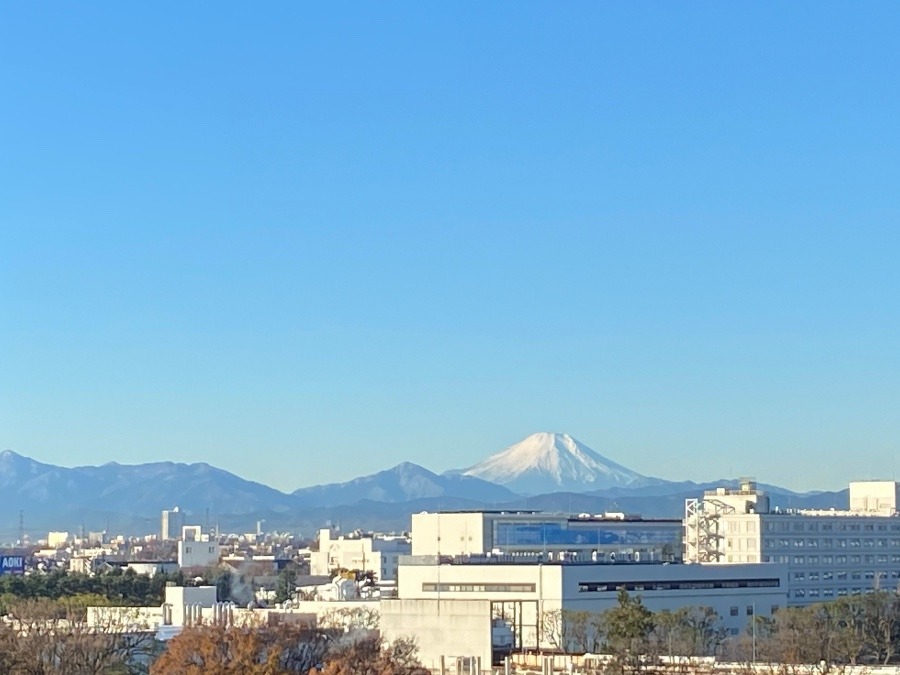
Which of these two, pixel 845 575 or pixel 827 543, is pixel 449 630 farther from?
→ pixel 845 575

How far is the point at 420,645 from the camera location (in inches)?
2179

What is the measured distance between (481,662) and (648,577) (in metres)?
21.7

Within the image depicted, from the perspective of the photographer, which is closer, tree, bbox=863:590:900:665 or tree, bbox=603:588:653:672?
tree, bbox=603:588:653:672

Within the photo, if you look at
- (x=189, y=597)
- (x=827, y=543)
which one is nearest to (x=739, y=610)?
(x=827, y=543)

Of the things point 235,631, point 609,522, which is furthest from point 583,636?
point 609,522

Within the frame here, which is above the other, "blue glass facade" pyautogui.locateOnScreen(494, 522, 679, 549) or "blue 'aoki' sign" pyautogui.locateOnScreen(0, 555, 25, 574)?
"blue glass facade" pyautogui.locateOnScreen(494, 522, 679, 549)

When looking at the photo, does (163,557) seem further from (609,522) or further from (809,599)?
(809,599)

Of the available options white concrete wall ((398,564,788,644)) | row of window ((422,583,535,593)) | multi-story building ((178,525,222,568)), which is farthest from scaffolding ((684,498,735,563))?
multi-story building ((178,525,222,568))

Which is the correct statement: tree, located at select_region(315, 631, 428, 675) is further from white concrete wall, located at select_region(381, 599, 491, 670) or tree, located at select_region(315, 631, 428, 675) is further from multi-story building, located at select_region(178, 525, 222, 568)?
multi-story building, located at select_region(178, 525, 222, 568)

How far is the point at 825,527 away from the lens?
96.2 m

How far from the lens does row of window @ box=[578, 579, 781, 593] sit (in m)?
72.1

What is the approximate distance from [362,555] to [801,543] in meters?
55.6

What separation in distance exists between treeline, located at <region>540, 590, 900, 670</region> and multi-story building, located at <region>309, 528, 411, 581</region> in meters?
65.2

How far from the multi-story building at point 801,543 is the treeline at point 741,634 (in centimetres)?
1806
